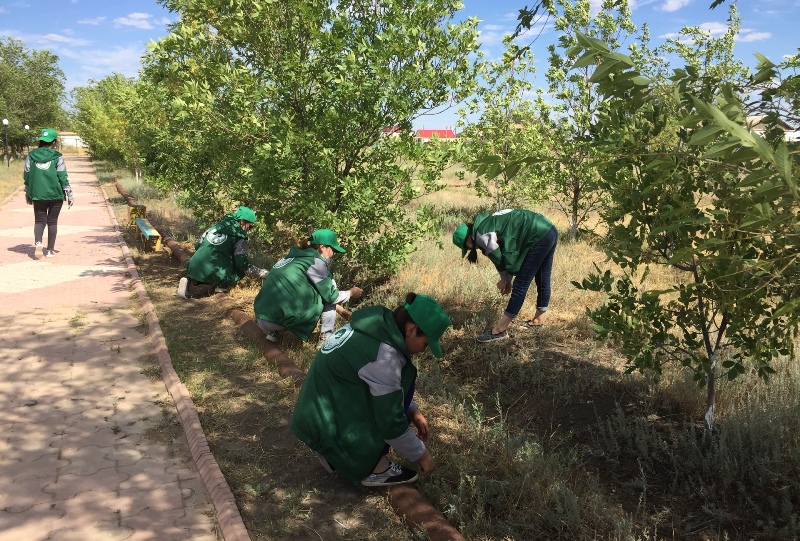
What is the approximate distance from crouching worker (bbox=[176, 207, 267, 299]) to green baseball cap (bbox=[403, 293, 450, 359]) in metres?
4.86

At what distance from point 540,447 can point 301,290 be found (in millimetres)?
2756

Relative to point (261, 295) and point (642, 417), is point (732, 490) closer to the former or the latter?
point (642, 417)

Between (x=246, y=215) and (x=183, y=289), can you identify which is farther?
(x=183, y=289)


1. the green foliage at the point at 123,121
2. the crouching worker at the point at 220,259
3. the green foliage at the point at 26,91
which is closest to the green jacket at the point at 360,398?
the crouching worker at the point at 220,259

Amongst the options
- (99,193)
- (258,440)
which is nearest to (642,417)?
(258,440)

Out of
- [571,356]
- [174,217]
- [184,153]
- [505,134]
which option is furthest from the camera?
[174,217]

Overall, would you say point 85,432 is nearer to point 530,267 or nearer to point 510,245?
point 510,245

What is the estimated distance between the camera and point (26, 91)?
4247 centimetres

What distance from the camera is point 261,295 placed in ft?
18.3

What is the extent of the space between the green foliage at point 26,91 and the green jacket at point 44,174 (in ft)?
121

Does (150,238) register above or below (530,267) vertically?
below

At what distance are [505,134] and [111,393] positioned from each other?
10.6 m

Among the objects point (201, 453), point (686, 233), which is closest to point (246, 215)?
point (201, 453)

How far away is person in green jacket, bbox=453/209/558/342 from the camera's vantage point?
18.1ft
